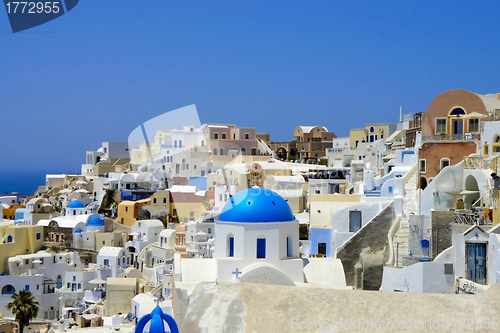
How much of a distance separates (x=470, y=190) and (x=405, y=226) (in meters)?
2.55

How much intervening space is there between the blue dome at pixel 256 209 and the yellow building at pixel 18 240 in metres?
24.0

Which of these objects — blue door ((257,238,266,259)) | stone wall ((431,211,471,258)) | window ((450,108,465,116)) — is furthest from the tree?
window ((450,108,465,116))

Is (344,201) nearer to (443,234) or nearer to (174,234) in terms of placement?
(443,234)

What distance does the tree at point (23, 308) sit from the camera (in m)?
29.8

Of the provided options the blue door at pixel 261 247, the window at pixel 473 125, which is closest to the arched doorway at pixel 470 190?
the window at pixel 473 125

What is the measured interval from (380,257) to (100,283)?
19057 millimetres

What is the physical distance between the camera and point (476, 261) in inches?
630

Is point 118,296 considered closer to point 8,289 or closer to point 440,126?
point 8,289

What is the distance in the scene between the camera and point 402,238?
19.5m

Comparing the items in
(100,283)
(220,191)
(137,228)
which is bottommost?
(100,283)

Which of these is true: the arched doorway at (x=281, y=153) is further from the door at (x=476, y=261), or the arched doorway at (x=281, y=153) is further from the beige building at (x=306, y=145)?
the door at (x=476, y=261)

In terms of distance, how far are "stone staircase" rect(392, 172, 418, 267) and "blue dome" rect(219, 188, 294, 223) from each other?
14.2ft

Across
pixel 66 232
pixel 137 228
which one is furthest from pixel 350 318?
pixel 66 232

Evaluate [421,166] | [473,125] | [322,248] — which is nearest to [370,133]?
[473,125]
